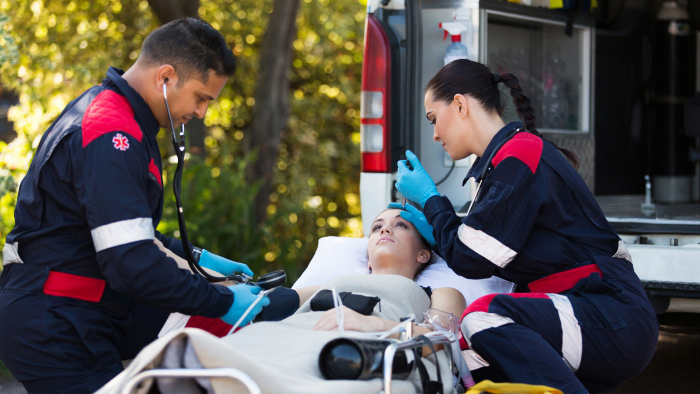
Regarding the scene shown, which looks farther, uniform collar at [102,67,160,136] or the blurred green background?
the blurred green background

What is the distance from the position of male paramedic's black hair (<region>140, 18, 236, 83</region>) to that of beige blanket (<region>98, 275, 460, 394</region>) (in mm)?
837

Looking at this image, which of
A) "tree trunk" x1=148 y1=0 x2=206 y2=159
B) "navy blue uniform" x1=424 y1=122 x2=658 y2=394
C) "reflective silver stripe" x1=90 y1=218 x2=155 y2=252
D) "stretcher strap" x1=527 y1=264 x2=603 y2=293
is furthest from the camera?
"tree trunk" x1=148 y1=0 x2=206 y2=159

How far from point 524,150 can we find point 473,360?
0.77 m

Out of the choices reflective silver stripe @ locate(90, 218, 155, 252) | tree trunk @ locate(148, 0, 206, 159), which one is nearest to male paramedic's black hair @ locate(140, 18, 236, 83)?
reflective silver stripe @ locate(90, 218, 155, 252)

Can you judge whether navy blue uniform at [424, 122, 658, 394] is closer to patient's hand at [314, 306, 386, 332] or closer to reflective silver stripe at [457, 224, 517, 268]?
reflective silver stripe at [457, 224, 517, 268]

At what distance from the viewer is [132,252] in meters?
2.30

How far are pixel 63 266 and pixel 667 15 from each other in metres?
5.04

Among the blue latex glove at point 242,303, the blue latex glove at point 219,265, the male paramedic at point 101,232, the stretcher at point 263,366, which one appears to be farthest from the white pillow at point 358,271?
the male paramedic at point 101,232

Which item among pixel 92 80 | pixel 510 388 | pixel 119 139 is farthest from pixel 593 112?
pixel 92 80

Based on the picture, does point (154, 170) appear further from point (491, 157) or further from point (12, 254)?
point (491, 157)

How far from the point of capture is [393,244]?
3686 mm

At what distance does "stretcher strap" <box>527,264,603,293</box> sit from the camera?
2764 millimetres

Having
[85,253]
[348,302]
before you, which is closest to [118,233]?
[85,253]

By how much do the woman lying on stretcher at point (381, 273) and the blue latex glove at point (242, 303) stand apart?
214mm
